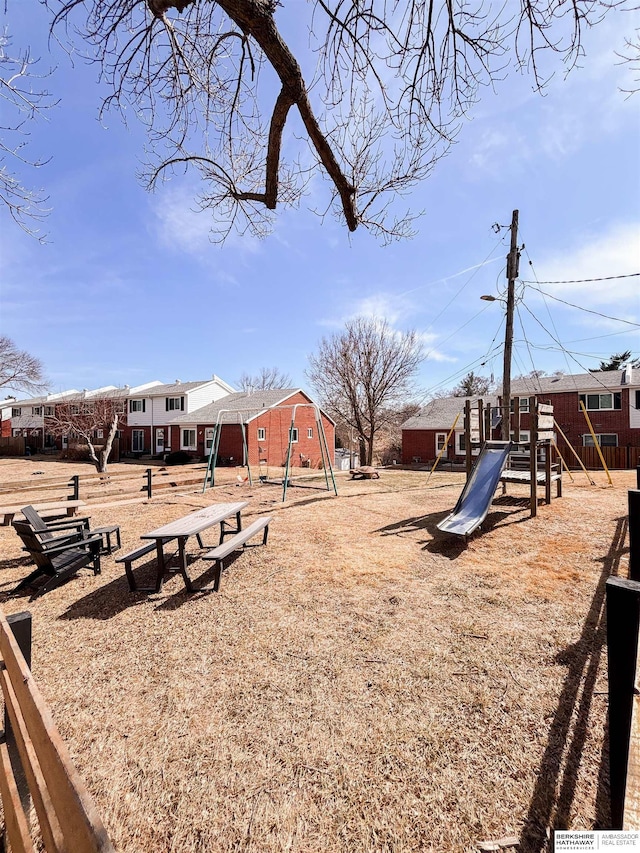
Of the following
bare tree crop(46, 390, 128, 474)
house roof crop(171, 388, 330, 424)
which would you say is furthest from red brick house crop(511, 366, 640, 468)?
bare tree crop(46, 390, 128, 474)

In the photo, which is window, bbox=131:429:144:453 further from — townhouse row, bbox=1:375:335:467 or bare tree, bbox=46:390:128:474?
bare tree, bbox=46:390:128:474

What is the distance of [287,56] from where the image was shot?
9.59ft

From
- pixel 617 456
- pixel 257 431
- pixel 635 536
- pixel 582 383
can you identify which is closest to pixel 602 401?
pixel 582 383

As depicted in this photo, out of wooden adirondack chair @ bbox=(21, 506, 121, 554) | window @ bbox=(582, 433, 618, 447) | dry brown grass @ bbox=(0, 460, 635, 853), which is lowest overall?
dry brown grass @ bbox=(0, 460, 635, 853)

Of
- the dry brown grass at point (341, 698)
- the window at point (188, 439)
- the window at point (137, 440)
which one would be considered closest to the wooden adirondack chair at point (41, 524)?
the dry brown grass at point (341, 698)

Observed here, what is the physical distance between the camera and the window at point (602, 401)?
82.2 feet

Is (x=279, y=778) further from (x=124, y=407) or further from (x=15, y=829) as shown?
(x=124, y=407)

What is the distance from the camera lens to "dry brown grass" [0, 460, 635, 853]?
2223mm

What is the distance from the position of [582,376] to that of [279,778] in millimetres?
32472

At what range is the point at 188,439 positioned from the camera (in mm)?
32438

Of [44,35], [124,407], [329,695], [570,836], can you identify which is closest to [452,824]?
[570,836]

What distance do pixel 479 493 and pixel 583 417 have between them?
2228 centimetres

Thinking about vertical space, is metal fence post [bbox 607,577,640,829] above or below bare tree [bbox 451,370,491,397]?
below

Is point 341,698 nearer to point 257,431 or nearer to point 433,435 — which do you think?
point 257,431
